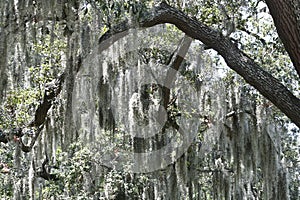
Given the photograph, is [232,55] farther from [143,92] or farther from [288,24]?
[143,92]

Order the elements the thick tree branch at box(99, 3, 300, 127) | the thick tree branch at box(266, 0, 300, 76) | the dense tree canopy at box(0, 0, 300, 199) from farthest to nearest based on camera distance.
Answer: the thick tree branch at box(99, 3, 300, 127) → the dense tree canopy at box(0, 0, 300, 199) → the thick tree branch at box(266, 0, 300, 76)

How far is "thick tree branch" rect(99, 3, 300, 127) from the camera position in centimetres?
337

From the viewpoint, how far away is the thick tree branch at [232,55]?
133 inches

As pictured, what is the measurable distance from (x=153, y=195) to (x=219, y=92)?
5.71 ft

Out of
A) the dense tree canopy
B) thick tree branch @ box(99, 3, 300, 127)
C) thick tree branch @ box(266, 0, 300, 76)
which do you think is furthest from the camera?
thick tree branch @ box(99, 3, 300, 127)

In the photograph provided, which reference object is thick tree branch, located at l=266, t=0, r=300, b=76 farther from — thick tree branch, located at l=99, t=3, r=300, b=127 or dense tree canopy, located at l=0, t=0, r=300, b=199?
thick tree branch, located at l=99, t=3, r=300, b=127

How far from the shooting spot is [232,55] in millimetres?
3600

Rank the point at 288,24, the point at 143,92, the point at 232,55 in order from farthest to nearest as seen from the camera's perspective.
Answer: the point at 143,92, the point at 232,55, the point at 288,24

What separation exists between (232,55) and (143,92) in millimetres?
1188

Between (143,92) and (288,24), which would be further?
(143,92)

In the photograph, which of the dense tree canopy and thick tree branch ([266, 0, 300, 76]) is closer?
thick tree branch ([266, 0, 300, 76])

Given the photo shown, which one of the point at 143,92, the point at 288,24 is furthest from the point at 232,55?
the point at 143,92

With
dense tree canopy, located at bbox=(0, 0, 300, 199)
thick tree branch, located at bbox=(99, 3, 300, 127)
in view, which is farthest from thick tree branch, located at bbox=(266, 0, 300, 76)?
thick tree branch, located at bbox=(99, 3, 300, 127)

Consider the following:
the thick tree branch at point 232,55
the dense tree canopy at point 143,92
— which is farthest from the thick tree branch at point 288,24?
the thick tree branch at point 232,55
